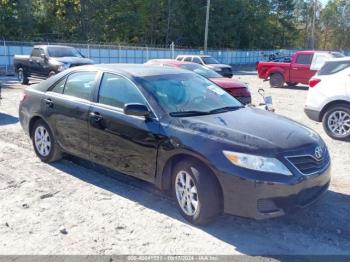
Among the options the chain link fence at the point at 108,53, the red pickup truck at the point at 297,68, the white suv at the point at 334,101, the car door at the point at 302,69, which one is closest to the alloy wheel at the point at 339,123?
the white suv at the point at 334,101

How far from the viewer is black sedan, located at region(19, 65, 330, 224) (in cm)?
400

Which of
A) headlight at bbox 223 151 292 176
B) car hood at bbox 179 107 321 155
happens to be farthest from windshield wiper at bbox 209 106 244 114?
headlight at bbox 223 151 292 176

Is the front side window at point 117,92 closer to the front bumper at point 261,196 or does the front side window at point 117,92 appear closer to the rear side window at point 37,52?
the front bumper at point 261,196

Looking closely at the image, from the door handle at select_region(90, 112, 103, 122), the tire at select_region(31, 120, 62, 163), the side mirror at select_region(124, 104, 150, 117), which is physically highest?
the side mirror at select_region(124, 104, 150, 117)

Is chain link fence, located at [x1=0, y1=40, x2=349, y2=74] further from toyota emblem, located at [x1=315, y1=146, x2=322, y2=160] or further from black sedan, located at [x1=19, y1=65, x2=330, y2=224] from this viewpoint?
toyota emblem, located at [x1=315, y1=146, x2=322, y2=160]

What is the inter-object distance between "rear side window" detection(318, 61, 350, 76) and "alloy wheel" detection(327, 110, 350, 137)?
0.95 meters

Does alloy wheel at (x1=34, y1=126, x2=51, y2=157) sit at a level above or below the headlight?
below

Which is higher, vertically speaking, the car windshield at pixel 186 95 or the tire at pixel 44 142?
the car windshield at pixel 186 95

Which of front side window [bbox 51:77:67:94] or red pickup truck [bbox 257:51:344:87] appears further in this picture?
red pickup truck [bbox 257:51:344:87]

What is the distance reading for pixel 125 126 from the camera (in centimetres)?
495

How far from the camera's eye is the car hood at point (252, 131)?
4.09 meters

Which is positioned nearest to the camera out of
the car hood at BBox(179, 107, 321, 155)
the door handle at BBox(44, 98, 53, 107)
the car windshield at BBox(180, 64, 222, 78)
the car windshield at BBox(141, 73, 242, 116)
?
the car hood at BBox(179, 107, 321, 155)

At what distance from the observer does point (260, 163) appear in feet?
13.0

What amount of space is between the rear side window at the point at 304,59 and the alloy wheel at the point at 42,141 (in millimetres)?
14824
